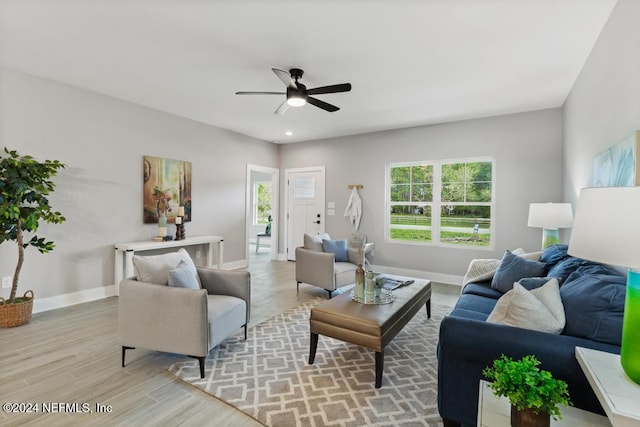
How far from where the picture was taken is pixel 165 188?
4.77 m

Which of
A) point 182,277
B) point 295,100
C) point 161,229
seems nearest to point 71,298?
point 161,229

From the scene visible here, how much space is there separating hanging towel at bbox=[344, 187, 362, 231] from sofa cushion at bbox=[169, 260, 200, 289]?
12.4 feet

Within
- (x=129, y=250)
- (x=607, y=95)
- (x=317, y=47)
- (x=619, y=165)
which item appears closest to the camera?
(x=619, y=165)

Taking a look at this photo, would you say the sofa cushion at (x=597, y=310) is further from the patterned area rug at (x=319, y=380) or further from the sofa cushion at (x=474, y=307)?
the patterned area rug at (x=319, y=380)

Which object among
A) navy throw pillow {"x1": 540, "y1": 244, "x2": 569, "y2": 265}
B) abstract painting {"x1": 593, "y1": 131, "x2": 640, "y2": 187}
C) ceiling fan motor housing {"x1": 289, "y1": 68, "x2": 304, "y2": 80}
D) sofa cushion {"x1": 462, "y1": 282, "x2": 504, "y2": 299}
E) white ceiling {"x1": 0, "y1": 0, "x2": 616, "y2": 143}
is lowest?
sofa cushion {"x1": 462, "y1": 282, "x2": 504, "y2": 299}

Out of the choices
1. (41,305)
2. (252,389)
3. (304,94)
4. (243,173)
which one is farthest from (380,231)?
(41,305)

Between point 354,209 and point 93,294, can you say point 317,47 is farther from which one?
point 93,294

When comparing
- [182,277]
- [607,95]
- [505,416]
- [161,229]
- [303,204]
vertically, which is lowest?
[505,416]

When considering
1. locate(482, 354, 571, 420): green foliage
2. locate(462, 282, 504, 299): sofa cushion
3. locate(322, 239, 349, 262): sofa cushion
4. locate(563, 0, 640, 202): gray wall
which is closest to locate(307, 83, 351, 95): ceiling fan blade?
locate(563, 0, 640, 202): gray wall

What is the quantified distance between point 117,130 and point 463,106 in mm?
4892

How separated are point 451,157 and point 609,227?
427cm

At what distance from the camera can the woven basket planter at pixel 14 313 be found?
9.78ft

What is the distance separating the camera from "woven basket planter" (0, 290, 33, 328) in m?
2.98

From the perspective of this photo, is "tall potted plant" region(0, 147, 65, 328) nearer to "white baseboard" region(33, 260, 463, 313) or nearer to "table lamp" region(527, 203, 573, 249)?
"white baseboard" region(33, 260, 463, 313)
